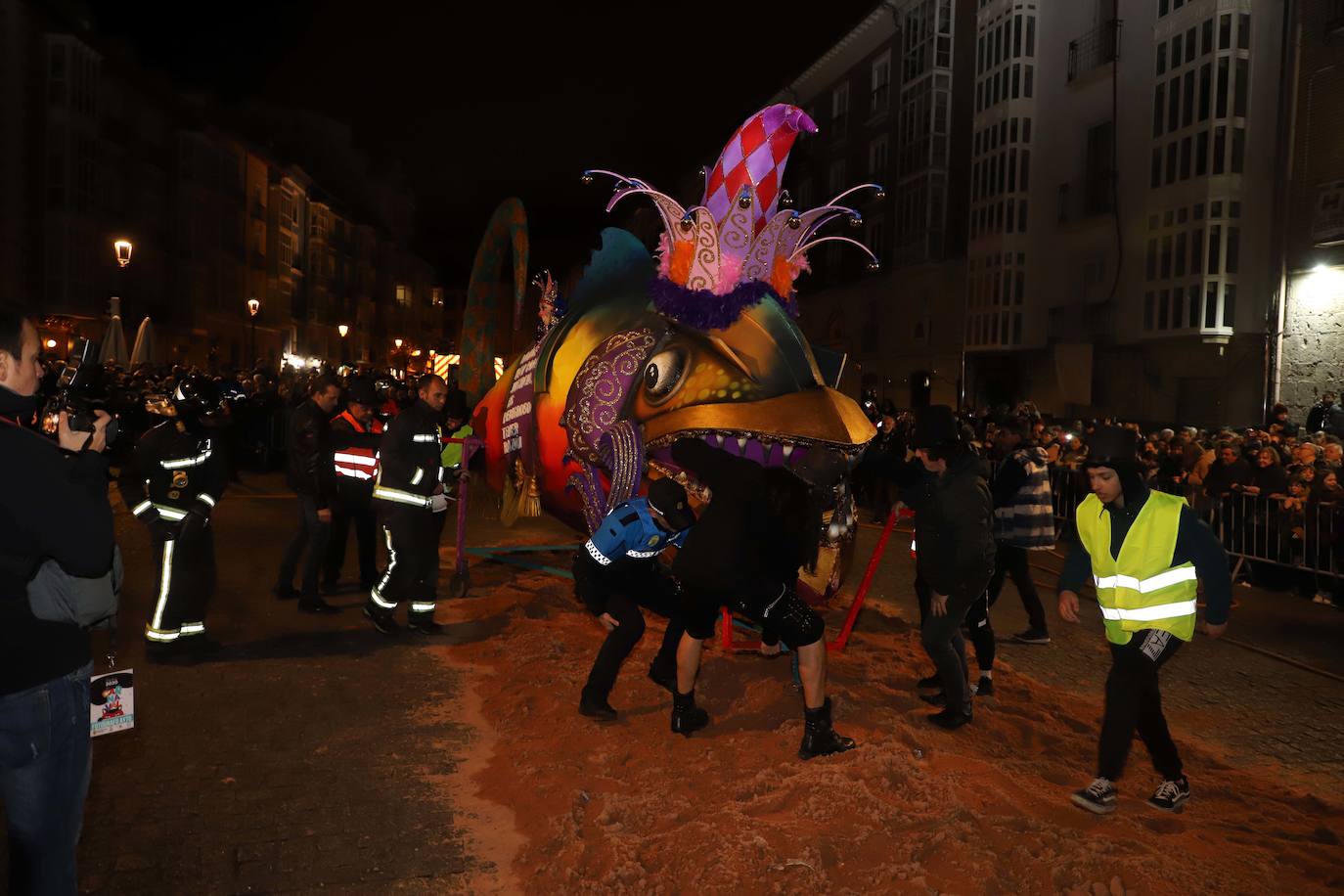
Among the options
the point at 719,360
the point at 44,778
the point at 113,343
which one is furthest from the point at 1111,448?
the point at 113,343

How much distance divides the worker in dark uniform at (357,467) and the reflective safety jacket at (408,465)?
0.45 m

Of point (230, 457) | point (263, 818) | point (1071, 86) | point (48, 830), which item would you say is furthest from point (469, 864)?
point (1071, 86)

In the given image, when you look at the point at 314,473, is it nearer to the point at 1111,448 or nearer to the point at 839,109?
the point at 1111,448

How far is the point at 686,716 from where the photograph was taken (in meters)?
5.33

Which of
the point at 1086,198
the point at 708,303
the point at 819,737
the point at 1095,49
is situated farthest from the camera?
the point at 1086,198

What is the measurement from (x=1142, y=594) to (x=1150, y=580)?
72 mm

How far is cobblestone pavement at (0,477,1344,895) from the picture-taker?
13.0 ft

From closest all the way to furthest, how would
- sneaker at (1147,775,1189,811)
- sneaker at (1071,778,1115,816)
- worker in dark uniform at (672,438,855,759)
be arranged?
sneaker at (1071,778,1115,816)
sneaker at (1147,775,1189,811)
worker in dark uniform at (672,438,855,759)

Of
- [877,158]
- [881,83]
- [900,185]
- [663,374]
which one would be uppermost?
[881,83]

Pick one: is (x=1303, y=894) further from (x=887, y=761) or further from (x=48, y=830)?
(x=48, y=830)

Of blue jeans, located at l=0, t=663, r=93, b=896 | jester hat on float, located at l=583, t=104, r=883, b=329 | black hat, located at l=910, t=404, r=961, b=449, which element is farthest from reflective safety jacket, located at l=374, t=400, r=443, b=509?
blue jeans, located at l=0, t=663, r=93, b=896

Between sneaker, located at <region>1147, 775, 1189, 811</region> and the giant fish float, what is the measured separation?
2261mm

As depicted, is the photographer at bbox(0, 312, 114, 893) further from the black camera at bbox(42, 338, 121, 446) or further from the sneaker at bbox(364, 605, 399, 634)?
the sneaker at bbox(364, 605, 399, 634)

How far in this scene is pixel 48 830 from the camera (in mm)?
2691
